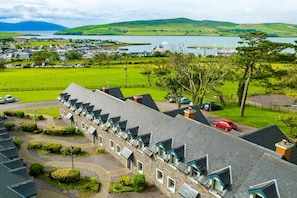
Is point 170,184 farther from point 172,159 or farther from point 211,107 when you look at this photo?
point 211,107

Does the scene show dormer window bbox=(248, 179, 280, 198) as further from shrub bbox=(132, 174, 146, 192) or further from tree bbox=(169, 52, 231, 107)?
tree bbox=(169, 52, 231, 107)

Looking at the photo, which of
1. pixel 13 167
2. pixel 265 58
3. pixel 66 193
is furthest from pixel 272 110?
pixel 13 167

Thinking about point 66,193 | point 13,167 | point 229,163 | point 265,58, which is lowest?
point 66,193

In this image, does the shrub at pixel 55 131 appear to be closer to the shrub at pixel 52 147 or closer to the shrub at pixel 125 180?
the shrub at pixel 52 147

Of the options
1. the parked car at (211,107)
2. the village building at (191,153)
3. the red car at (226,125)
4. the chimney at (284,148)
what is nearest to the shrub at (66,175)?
the village building at (191,153)

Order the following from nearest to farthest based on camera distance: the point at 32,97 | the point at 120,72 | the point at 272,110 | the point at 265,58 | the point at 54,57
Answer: the point at 265,58 < the point at 272,110 < the point at 32,97 < the point at 120,72 < the point at 54,57

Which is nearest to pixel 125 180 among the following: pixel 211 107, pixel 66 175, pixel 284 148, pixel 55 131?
pixel 66 175

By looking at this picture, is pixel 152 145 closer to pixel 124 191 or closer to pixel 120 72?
pixel 124 191
